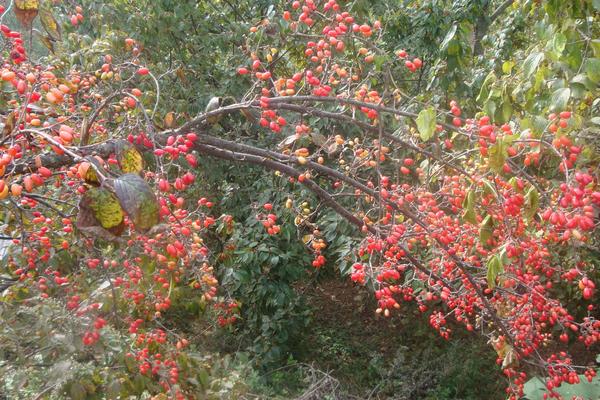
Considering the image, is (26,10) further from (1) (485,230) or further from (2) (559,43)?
(2) (559,43)

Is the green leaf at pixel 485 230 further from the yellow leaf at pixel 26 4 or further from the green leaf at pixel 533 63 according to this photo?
the yellow leaf at pixel 26 4

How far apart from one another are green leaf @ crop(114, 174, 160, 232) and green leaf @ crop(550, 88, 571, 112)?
1.49 m

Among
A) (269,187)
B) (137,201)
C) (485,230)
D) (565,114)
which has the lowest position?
(269,187)

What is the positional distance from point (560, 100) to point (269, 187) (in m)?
2.96

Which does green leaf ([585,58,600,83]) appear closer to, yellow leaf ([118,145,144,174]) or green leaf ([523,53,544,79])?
green leaf ([523,53,544,79])

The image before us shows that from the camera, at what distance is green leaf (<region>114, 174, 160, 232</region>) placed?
1.01m

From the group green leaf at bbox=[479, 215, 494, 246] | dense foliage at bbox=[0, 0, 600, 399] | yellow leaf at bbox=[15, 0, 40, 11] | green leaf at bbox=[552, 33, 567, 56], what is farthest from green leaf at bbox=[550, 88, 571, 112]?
yellow leaf at bbox=[15, 0, 40, 11]

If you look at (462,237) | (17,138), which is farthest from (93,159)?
(462,237)

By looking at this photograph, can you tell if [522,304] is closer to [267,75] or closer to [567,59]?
[567,59]

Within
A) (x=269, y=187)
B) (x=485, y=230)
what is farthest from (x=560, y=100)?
(x=269, y=187)

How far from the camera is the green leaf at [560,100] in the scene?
1865mm

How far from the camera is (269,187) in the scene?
15.0 feet

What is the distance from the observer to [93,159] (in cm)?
110

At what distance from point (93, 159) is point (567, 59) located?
185 centimetres
